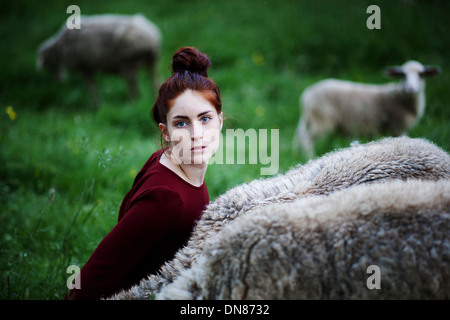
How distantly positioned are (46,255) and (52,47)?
7.28 meters

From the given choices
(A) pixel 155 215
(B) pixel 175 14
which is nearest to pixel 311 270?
(A) pixel 155 215

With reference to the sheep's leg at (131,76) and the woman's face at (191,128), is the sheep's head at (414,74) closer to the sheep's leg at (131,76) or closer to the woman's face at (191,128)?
the woman's face at (191,128)

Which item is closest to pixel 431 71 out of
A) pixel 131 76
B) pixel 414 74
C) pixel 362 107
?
pixel 414 74

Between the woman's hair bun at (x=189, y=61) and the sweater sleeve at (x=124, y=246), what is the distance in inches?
26.3

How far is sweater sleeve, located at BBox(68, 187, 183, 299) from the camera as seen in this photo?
138 centimetres

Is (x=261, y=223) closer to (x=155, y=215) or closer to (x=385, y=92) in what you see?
(x=155, y=215)

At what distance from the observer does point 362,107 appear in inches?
233

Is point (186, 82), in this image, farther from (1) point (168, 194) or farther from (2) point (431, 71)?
(2) point (431, 71)

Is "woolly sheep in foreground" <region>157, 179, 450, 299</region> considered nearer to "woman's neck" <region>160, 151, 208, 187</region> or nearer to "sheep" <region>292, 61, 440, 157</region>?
"woman's neck" <region>160, 151, 208, 187</region>

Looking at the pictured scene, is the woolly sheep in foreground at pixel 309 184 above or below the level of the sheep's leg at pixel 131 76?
below

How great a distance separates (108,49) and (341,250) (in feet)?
26.3

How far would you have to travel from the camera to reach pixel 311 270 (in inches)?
38.7

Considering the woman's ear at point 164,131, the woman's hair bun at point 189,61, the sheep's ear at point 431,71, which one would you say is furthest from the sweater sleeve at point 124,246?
the sheep's ear at point 431,71

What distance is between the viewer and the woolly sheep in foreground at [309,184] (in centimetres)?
135
